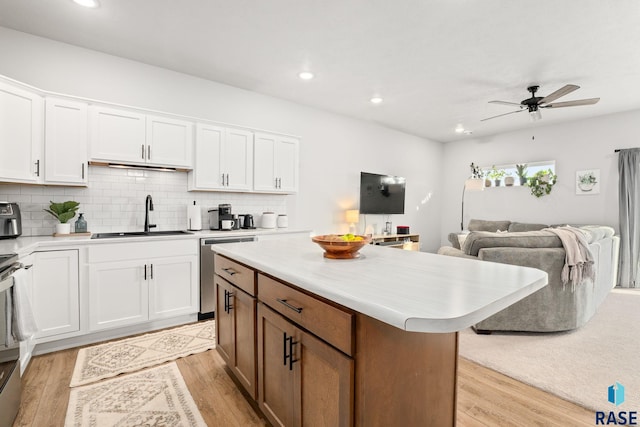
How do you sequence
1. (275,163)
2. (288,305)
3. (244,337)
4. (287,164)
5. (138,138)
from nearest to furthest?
(288,305) → (244,337) → (138,138) → (275,163) → (287,164)

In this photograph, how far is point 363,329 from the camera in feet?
3.30

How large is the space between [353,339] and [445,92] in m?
4.10

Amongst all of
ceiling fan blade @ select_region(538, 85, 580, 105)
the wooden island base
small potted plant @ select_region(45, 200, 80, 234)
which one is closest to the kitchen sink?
small potted plant @ select_region(45, 200, 80, 234)

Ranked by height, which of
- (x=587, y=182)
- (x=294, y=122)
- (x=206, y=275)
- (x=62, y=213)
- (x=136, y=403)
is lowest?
(x=136, y=403)

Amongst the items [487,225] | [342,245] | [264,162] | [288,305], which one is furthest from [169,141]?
[487,225]

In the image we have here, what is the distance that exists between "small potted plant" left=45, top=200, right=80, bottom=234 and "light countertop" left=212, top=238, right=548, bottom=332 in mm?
2078

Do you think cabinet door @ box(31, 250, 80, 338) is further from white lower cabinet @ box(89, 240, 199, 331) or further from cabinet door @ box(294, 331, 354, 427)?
cabinet door @ box(294, 331, 354, 427)

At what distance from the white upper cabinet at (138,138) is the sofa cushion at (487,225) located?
552 cm

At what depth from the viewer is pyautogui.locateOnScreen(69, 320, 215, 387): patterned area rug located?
226cm

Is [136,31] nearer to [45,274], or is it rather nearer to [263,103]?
[263,103]

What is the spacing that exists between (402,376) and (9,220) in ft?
10.3

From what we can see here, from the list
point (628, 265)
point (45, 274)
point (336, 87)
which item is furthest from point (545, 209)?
point (45, 274)

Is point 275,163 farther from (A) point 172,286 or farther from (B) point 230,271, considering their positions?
(B) point 230,271

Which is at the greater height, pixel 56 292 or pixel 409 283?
pixel 409 283
